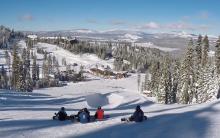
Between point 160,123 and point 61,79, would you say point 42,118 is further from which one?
point 61,79

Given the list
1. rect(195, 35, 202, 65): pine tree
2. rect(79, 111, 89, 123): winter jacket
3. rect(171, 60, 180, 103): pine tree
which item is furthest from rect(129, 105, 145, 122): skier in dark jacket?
rect(195, 35, 202, 65): pine tree

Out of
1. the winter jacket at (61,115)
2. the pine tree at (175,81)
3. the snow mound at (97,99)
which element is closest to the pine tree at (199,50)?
the pine tree at (175,81)

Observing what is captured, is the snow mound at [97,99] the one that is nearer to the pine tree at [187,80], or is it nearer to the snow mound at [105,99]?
the snow mound at [105,99]

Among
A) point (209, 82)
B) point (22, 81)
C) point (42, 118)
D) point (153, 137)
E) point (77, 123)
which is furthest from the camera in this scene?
point (22, 81)

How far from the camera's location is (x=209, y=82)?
8019cm

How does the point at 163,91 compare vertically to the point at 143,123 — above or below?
below

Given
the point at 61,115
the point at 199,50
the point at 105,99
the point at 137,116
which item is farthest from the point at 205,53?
the point at 61,115

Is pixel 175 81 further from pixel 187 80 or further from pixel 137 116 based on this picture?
pixel 137 116

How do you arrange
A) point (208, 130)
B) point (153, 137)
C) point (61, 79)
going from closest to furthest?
point (153, 137) < point (208, 130) < point (61, 79)

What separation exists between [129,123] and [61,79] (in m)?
169

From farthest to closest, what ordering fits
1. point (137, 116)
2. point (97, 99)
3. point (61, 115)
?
point (97, 99) < point (61, 115) < point (137, 116)

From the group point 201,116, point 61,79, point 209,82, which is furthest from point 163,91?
point 61,79

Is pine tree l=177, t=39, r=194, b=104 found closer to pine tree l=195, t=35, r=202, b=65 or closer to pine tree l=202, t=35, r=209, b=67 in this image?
pine tree l=202, t=35, r=209, b=67

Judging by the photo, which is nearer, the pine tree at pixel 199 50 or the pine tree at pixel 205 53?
the pine tree at pixel 205 53
